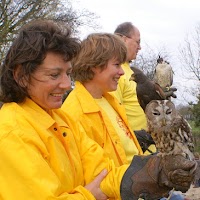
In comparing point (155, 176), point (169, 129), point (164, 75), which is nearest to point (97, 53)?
point (169, 129)

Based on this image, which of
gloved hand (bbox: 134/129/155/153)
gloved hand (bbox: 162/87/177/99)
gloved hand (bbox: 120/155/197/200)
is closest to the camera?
gloved hand (bbox: 120/155/197/200)

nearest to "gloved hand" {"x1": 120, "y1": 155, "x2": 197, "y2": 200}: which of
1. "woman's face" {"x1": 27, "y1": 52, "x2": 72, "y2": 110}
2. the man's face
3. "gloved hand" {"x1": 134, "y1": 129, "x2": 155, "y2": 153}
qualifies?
"woman's face" {"x1": 27, "y1": 52, "x2": 72, "y2": 110}

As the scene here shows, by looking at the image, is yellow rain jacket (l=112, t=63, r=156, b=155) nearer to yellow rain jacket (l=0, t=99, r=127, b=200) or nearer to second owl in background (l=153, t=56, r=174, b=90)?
second owl in background (l=153, t=56, r=174, b=90)

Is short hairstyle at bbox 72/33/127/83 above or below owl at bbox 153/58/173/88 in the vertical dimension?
above

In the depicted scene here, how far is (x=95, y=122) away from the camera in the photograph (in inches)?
105

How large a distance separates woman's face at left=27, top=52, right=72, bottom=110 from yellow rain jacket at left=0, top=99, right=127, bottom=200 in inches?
1.7

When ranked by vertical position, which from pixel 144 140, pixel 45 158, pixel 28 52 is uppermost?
pixel 28 52

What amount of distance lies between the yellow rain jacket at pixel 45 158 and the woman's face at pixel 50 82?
0.04 meters

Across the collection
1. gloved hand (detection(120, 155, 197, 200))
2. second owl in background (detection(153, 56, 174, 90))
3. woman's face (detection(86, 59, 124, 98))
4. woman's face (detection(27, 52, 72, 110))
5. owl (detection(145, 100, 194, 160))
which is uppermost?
woman's face (detection(27, 52, 72, 110))

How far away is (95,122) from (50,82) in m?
0.80

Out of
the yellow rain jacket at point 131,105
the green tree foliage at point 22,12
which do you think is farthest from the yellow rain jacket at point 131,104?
the green tree foliage at point 22,12

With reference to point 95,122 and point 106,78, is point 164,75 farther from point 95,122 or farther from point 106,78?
point 95,122

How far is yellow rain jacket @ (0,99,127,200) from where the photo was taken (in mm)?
1674

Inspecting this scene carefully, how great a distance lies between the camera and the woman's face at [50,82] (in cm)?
193
